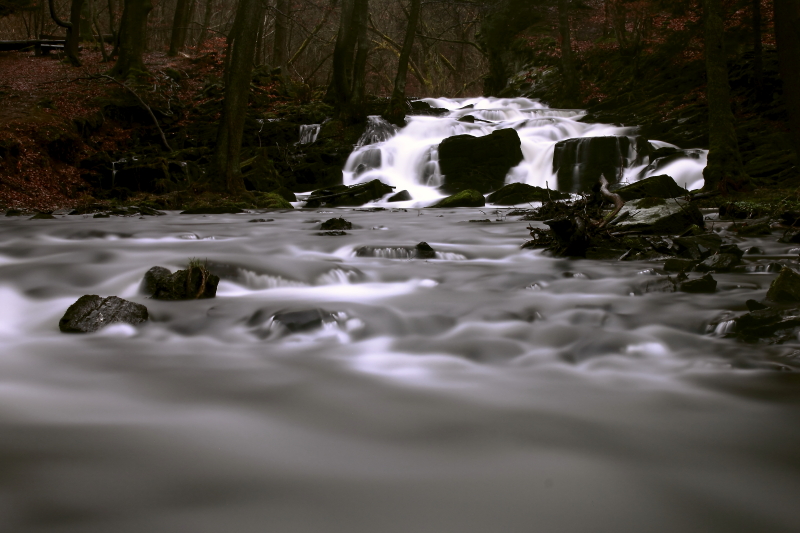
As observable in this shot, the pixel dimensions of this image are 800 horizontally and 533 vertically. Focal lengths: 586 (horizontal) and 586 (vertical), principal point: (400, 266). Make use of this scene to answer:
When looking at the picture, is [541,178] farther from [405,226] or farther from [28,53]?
[28,53]

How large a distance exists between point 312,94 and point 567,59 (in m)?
10.2

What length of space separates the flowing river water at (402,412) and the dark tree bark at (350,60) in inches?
608

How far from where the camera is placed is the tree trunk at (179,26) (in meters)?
25.4

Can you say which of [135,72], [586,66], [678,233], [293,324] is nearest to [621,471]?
[293,324]

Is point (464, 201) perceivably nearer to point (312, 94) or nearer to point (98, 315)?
point (98, 315)

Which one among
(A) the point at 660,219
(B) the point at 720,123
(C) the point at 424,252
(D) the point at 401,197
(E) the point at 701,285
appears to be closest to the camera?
(E) the point at 701,285

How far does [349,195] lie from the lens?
1507 cm

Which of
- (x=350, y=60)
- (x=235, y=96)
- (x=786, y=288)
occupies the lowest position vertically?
(x=786, y=288)

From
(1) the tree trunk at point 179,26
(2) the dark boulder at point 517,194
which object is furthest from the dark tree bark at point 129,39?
(2) the dark boulder at point 517,194

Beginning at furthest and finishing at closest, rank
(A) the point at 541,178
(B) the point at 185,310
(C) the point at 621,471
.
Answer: (A) the point at 541,178 → (B) the point at 185,310 → (C) the point at 621,471

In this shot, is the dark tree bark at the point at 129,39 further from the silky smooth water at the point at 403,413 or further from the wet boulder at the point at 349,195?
the silky smooth water at the point at 403,413

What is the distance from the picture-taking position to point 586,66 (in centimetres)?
2514

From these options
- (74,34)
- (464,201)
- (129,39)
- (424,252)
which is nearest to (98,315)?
(424,252)

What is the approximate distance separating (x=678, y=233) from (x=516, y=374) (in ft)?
16.1
